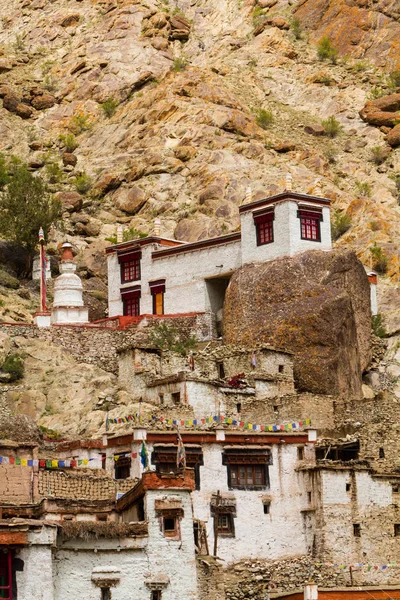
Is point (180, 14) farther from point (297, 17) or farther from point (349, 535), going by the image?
point (349, 535)

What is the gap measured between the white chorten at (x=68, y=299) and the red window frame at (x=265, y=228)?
986 centimetres

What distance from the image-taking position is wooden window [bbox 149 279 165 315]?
84062mm

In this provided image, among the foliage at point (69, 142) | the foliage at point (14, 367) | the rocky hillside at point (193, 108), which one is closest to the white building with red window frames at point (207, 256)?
the rocky hillside at point (193, 108)

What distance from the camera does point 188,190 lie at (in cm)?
10225

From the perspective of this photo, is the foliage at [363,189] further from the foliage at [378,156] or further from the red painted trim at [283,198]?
the red painted trim at [283,198]

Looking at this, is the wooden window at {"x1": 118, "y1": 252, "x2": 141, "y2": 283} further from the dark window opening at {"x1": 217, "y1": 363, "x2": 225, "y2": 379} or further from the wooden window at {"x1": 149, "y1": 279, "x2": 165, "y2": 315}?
the dark window opening at {"x1": 217, "y1": 363, "x2": 225, "y2": 379}

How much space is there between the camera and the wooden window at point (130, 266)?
8606cm

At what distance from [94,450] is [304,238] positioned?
20.4m

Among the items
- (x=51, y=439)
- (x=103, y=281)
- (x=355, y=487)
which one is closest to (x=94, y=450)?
(x=51, y=439)

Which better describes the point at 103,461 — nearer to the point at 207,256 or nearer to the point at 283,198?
the point at 283,198

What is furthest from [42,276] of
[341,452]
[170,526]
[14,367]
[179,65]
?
[179,65]

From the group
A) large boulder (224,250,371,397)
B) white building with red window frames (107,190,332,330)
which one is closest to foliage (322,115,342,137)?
white building with red window frames (107,190,332,330)

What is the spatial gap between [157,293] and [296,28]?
48.3 metres

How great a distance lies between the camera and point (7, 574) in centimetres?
4853
